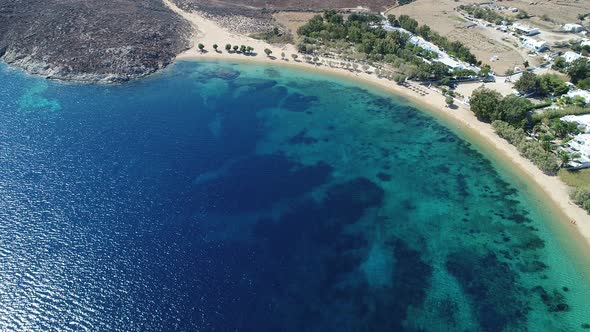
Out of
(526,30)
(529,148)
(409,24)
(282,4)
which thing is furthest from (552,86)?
(282,4)

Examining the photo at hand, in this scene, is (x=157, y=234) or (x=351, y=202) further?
(x=351, y=202)

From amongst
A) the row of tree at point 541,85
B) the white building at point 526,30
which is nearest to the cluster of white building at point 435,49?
the row of tree at point 541,85

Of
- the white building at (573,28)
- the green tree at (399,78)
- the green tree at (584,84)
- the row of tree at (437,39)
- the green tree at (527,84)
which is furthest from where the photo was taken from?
the white building at (573,28)

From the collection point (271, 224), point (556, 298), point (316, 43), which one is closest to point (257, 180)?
point (271, 224)

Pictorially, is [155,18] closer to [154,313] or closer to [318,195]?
[318,195]

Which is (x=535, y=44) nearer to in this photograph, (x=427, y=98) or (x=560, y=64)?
(x=560, y=64)

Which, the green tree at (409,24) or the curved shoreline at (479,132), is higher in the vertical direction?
the green tree at (409,24)

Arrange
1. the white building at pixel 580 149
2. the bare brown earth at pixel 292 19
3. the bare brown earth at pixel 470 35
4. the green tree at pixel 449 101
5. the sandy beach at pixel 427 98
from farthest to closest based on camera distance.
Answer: the bare brown earth at pixel 292 19, the bare brown earth at pixel 470 35, the green tree at pixel 449 101, the white building at pixel 580 149, the sandy beach at pixel 427 98

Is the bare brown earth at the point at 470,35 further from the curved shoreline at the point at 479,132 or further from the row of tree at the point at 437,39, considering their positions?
the curved shoreline at the point at 479,132
